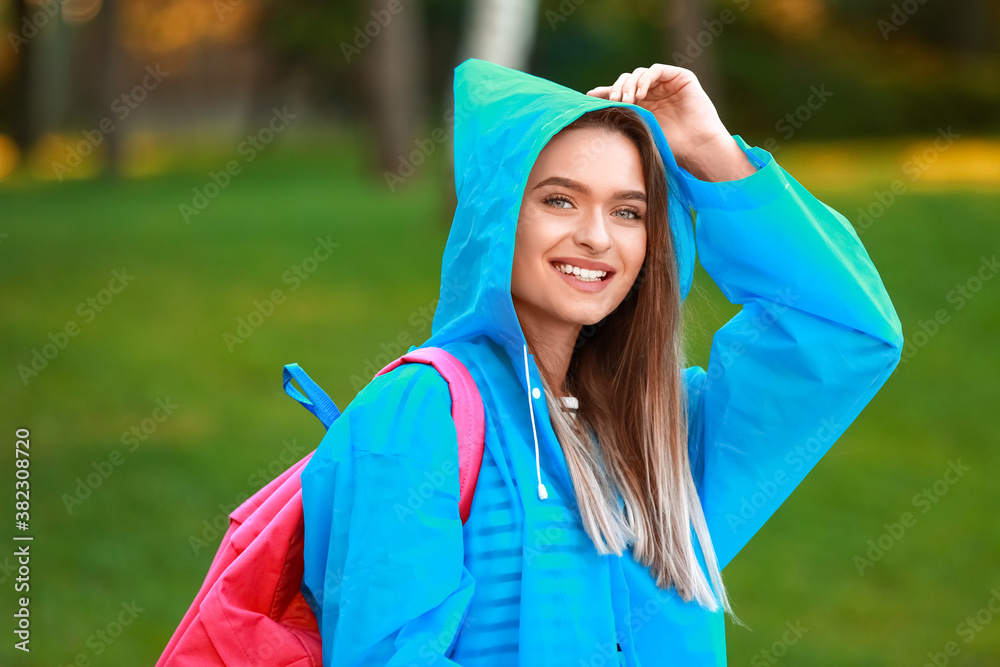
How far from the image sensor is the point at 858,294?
2.15m

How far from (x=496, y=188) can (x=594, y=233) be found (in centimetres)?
20

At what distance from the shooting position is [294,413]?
7180mm

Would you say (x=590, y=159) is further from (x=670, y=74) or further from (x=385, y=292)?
(x=385, y=292)

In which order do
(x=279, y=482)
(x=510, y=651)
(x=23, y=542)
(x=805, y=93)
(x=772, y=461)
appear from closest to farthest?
(x=510, y=651), (x=279, y=482), (x=772, y=461), (x=23, y=542), (x=805, y=93)

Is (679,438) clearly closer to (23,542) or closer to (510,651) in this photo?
(510,651)

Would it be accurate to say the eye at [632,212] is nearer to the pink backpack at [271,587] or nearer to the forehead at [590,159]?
the forehead at [590,159]

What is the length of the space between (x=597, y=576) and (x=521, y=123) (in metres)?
0.85

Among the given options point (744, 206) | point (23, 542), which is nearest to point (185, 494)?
point (23, 542)

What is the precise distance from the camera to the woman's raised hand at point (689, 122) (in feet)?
7.25

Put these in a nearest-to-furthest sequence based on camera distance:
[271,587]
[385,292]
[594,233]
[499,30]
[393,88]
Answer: [271,587] < [594,233] < [385,292] < [499,30] < [393,88]

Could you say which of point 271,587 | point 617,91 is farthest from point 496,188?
point 271,587

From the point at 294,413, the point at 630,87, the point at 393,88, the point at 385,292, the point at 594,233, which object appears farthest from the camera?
the point at 393,88

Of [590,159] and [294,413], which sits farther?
[294,413]

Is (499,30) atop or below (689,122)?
below
